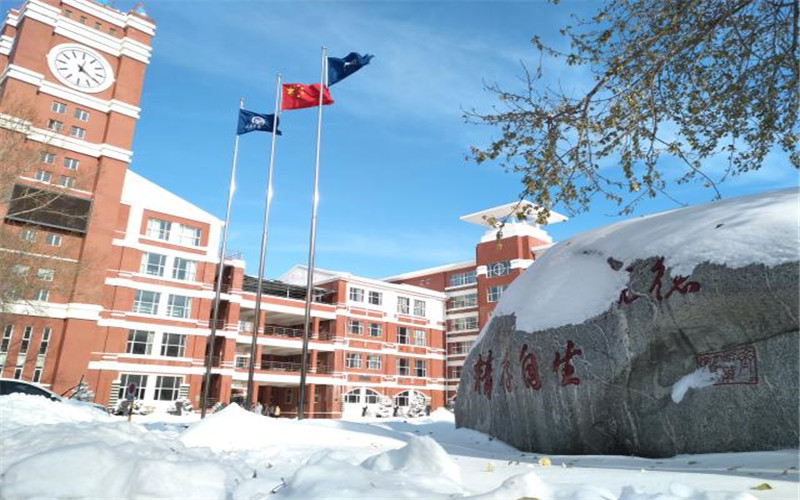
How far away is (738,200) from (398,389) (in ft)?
125

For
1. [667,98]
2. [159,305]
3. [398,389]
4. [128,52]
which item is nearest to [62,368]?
[159,305]

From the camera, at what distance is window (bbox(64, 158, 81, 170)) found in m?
32.2

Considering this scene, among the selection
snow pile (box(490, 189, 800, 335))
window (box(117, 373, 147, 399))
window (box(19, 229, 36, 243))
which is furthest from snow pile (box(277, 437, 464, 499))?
window (box(117, 373, 147, 399))

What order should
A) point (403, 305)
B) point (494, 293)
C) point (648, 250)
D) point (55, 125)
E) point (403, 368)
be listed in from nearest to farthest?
point (648, 250), point (55, 125), point (494, 293), point (403, 368), point (403, 305)

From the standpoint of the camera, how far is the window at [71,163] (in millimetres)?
32219

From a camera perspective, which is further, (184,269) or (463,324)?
(463,324)

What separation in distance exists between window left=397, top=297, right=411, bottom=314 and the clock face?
2622 cm

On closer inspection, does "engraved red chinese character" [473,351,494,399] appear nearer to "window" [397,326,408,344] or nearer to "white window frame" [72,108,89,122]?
"white window frame" [72,108,89,122]

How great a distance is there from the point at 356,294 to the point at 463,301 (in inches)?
403

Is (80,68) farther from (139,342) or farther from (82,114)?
(139,342)

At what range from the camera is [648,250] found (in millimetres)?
7969

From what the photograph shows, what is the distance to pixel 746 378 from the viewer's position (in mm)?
6551

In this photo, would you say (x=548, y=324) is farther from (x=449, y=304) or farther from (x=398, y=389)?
(x=449, y=304)

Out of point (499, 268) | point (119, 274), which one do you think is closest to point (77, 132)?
point (119, 274)
